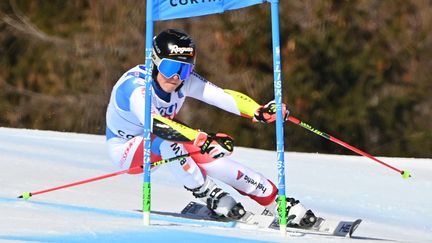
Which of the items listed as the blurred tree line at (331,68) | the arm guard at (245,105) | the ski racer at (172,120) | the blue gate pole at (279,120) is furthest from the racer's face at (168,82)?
the blurred tree line at (331,68)

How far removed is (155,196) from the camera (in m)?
8.47

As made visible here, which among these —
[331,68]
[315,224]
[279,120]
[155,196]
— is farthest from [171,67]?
[331,68]

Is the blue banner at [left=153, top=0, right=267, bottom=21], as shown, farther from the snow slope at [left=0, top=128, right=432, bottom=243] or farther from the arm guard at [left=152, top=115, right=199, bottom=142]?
the snow slope at [left=0, top=128, right=432, bottom=243]

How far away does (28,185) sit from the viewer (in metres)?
7.89

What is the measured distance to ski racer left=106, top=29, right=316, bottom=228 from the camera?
6.37m

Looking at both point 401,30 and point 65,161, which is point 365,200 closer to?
point 65,161

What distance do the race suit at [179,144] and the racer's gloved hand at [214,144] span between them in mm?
551

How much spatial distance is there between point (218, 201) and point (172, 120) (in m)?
0.70

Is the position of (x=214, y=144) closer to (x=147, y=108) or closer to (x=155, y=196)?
(x=147, y=108)

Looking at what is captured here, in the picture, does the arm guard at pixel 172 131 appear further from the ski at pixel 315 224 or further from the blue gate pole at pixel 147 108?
the ski at pixel 315 224

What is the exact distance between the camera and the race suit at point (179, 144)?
648cm

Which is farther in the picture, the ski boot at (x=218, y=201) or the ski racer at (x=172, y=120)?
the ski boot at (x=218, y=201)

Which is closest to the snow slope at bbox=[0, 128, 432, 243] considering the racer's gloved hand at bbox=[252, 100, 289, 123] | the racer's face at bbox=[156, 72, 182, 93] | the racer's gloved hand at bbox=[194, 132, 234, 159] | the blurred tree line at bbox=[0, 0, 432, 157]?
the racer's gloved hand at bbox=[194, 132, 234, 159]

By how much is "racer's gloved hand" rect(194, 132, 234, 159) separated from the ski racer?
1.41ft
